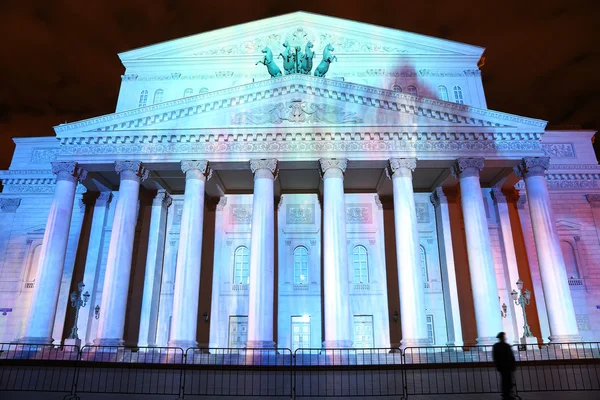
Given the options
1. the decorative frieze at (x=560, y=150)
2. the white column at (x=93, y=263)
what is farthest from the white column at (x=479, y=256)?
the white column at (x=93, y=263)

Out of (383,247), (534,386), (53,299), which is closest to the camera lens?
(534,386)

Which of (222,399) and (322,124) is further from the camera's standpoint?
(322,124)

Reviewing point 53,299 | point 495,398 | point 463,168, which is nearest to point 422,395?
point 495,398

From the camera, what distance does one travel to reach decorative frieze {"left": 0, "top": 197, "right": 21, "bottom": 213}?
31.4 m

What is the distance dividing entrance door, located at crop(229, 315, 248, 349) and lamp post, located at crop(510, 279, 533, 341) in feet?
49.2

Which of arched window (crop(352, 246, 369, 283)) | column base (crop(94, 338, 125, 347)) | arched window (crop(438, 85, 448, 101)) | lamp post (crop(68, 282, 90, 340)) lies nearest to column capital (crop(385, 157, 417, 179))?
arched window (crop(352, 246, 369, 283))

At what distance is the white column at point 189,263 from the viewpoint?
2134 cm

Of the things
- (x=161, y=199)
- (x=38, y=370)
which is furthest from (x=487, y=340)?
(x=161, y=199)

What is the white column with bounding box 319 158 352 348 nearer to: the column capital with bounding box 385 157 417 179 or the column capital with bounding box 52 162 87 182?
the column capital with bounding box 385 157 417 179

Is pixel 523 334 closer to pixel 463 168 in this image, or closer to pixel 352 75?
pixel 463 168

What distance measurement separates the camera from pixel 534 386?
48.0 feet

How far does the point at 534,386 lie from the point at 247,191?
19554 millimetres

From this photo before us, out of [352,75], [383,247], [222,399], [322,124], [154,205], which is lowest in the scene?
[222,399]

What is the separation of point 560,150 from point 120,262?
2837cm
